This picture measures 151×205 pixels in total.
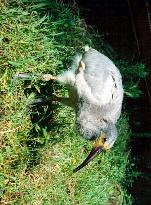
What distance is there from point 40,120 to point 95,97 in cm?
74

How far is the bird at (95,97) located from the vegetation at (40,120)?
408mm

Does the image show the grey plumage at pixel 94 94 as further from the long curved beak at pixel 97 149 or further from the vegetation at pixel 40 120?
the vegetation at pixel 40 120

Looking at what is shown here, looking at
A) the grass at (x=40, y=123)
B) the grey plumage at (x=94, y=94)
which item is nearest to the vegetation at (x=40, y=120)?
the grass at (x=40, y=123)

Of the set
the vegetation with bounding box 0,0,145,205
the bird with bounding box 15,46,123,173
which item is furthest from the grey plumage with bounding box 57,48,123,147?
the vegetation with bounding box 0,0,145,205

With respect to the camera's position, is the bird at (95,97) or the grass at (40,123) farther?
the grass at (40,123)

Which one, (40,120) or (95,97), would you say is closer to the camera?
(95,97)

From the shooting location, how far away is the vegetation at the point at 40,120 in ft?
12.7

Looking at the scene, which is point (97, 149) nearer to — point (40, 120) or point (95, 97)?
point (95, 97)

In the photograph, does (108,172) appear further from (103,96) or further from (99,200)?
(103,96)

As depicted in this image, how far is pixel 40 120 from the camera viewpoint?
4.16m

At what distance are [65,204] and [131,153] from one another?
1.61m

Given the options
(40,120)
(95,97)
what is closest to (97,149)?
(95,97)

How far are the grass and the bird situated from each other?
0.41 meters

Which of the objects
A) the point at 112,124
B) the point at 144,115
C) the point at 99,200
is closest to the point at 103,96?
the point at 112,124
